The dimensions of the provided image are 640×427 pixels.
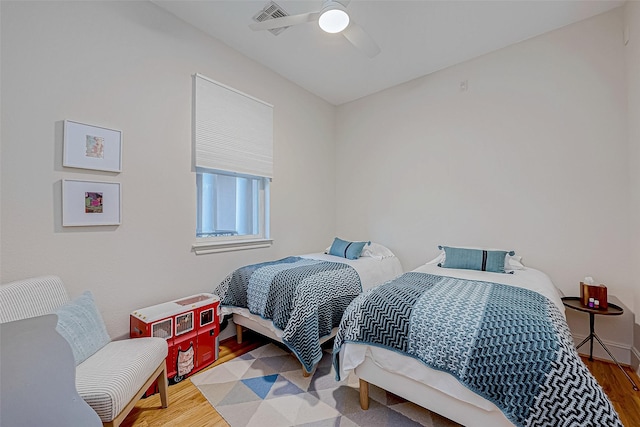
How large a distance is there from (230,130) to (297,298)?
6.05 ft

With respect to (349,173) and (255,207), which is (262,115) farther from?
(349,173)

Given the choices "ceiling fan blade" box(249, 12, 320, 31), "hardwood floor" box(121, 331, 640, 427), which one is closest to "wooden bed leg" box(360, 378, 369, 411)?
"hardwood floor" box(121, 331, 640, 427)

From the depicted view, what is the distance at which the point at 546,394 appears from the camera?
1126 mm

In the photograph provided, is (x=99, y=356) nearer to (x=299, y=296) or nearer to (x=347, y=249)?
(x=299, y=296)

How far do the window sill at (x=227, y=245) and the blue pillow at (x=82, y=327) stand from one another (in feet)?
3.06

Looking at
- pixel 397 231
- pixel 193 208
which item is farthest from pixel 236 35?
pixel 397 231

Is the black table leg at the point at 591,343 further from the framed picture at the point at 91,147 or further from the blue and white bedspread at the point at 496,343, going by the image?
the framed picture at the point at 91,147

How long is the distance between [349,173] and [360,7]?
7.18 feet

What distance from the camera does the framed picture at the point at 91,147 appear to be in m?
1.82

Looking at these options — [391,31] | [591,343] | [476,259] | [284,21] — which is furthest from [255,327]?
[391,31]

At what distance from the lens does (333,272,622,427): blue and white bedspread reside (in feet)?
3.62

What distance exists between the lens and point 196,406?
1.77 m

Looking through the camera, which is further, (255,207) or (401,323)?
(255,207)

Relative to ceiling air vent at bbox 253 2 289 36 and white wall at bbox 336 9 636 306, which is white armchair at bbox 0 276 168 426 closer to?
ceiling air vent at bbox 253 2 289 36
